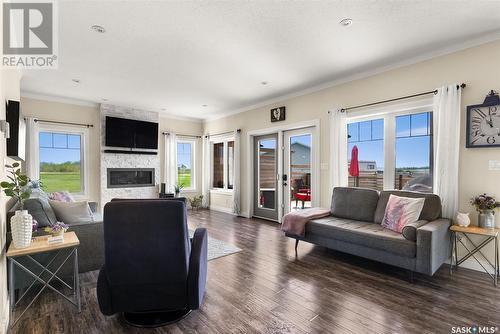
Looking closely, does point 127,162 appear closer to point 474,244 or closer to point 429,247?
point 429,247

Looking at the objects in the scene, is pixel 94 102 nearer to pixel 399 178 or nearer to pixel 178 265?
pixel 178 265

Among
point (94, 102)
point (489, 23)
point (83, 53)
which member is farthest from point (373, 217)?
point (94, 102)

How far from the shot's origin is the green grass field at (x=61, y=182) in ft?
17.5

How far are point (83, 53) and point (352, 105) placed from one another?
411 cm

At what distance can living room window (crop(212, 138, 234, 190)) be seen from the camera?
698 cm

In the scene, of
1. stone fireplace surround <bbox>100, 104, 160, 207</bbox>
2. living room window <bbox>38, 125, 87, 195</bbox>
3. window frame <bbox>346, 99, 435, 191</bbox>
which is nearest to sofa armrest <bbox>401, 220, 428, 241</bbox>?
window frame <bbox>346, 99, 435, 191</bbox>

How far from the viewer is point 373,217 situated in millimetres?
3527

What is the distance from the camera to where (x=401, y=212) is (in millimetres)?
3062

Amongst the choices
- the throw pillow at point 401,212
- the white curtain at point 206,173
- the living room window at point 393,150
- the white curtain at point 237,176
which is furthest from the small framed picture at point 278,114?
the throw pillow at point 401,212

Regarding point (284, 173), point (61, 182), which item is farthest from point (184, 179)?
point (284, 173)

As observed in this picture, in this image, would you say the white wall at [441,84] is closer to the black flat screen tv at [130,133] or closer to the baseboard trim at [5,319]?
the black flat screen tv at [130,133]

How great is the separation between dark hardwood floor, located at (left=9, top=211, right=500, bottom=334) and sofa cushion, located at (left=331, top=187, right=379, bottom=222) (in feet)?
2.17

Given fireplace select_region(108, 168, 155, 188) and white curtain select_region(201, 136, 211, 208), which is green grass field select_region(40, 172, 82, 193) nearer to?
fireplace select_region(108, 168, 155, 188)

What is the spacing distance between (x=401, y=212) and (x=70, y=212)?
12.8 ft
